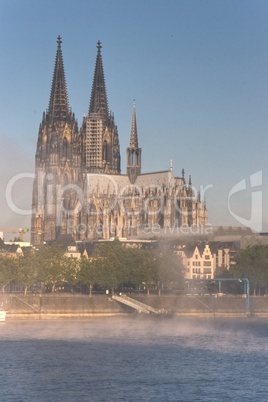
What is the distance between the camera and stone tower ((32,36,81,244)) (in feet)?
602

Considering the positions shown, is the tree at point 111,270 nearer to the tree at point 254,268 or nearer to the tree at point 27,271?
the tree at point 27,271

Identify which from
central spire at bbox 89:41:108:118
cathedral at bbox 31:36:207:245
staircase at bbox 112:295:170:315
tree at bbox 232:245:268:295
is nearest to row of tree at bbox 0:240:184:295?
tree at bbox 232:245:268:295

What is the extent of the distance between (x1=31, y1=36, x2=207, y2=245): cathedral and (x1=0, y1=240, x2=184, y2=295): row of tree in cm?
5059

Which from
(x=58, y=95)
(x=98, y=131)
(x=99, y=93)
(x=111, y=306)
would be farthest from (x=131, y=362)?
(x=99, y=93)

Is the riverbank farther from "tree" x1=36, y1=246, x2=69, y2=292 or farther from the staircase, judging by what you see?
"tree" x1=36, y1=246, x2=69, y2=292

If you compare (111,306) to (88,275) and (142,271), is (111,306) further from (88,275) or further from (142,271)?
(142,271)

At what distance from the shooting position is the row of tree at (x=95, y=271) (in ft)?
376

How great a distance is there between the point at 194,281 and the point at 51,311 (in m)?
40.4

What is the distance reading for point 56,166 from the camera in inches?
7308

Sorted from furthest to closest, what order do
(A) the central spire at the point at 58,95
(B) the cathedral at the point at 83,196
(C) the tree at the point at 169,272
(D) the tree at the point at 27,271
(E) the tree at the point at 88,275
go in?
(A) the central spire at the point at 58,95 < (B) the cathedral at the point at 83,196 < (C) the tree at the point at 169,272 < (E) the tree at the point at 88,275 < (D) the tree at the point at 27,271

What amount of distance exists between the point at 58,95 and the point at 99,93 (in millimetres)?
11203

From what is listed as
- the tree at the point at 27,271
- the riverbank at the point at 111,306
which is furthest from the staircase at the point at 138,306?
the tree at the point at 27,271

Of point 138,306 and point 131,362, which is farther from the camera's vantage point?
point 138,306

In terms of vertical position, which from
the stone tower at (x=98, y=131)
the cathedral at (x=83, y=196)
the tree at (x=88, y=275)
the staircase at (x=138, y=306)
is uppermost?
the stone tower at (x=98, y=131)
